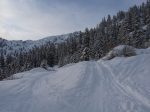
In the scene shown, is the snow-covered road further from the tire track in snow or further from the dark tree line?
the dark tree line

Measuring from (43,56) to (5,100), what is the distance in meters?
100

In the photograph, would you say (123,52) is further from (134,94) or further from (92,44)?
(92,44)

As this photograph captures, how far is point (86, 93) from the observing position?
53.6 ft

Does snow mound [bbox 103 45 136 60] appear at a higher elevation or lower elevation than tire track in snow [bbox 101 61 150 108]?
higher

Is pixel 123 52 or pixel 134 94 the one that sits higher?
pixel 123 52

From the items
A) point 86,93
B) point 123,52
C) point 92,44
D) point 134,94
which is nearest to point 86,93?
point 86,93

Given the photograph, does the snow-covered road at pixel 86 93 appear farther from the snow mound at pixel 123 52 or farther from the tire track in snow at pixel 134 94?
the snow mound at pixel 123 52

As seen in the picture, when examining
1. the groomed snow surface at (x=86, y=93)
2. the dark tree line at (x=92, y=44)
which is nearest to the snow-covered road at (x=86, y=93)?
the groomed snow surface at (x=86, y=93)

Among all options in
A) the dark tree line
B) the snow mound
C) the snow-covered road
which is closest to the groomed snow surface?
the snow-covered road

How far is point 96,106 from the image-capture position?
13625mm

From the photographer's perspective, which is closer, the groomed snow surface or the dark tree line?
the groomed snow surface

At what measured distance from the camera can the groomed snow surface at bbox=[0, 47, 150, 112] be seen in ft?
43.8

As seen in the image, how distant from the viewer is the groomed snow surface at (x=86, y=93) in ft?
43.8

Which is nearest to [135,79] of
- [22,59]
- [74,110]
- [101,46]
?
[74,110]
